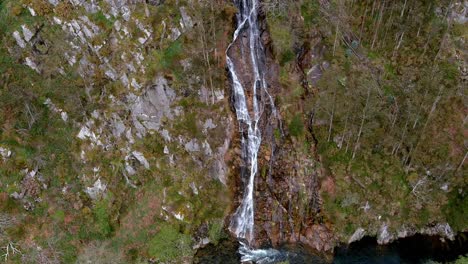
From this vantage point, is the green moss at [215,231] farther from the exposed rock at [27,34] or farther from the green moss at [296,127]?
the exposed rock at [27,34]

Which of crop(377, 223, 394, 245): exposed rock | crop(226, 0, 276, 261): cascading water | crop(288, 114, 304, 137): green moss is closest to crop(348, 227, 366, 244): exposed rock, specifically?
crop(377, 223, 394, 245): exposed rock

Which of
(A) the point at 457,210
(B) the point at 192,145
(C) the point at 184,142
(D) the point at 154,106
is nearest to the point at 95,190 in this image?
(C) the point at 184,142

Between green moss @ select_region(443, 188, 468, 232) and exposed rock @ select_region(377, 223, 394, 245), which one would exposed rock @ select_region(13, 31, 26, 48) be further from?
green moss @ select_region(443, 188, 468, 232)

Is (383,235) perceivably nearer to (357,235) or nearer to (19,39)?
(357,235)

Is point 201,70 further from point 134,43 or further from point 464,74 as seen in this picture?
point 464,74

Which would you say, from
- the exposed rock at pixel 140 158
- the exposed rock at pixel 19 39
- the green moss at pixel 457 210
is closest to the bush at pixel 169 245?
the exposed rock at pixel 140 158
